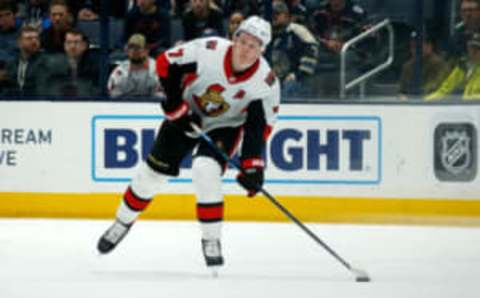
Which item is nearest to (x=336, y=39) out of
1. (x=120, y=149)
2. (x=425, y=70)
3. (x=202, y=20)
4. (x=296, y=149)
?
(x=425, y=70)

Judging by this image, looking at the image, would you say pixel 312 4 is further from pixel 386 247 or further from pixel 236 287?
pixel 236 287

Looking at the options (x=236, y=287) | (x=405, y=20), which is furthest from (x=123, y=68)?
(x=236, y=287)

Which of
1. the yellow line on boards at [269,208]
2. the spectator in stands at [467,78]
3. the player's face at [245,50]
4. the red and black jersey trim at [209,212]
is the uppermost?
the player's face at [245,50]

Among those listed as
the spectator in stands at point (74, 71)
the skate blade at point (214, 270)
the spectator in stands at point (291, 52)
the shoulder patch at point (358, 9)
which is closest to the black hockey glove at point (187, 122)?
the skate blade at point (214, 270)

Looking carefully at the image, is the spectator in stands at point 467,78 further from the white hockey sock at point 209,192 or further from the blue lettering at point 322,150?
the white hockey sock at point 209,192

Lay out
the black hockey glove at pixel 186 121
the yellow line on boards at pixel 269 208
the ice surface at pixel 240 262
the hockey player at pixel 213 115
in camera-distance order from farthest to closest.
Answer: the yellow line on boards at pixel 269 208, the black hockey glove at pixel 186 121, the hockey player at pixel 213 115, the ice surface at pixel 240 262

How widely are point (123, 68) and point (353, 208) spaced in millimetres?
1572

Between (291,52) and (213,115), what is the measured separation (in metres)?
1.75

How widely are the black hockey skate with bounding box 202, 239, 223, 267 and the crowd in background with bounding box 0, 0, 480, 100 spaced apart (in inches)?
73.9

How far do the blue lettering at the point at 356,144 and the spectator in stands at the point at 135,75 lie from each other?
114 centimetres

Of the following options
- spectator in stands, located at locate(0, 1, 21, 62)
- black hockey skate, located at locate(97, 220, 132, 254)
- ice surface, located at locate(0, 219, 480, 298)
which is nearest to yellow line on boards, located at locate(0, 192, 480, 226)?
ice surface, located at locate(0, 219, 480, 298)

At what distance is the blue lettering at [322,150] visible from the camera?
667 centimetres

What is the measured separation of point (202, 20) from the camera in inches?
265

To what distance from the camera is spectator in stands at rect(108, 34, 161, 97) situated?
6766 mm
